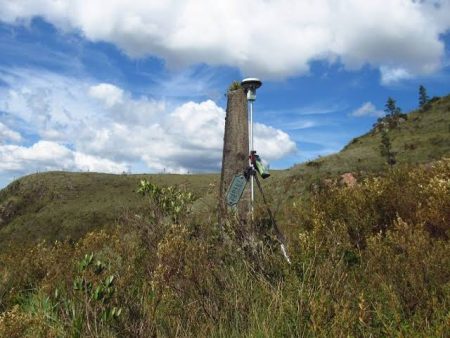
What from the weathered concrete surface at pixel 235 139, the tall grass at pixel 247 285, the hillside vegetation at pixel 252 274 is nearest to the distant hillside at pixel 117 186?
the weathered concrete surface at pixel 235 139

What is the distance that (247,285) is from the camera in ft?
18.1

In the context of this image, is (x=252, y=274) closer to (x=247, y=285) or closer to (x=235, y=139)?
(x=247, y=285)

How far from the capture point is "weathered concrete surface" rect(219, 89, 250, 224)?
9.09m

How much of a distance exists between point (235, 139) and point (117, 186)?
52.4m

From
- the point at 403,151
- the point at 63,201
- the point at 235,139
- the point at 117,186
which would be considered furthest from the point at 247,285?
the point at 117,186

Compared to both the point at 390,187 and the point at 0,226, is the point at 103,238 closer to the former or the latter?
the point at 390,187

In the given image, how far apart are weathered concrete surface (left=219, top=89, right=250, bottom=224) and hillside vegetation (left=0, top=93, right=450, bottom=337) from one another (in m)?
0.98

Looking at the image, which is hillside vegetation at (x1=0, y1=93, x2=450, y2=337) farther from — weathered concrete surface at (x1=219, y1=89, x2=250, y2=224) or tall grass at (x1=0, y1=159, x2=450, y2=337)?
weathered concrete surface at (x1=219, y1=89, x2=250, y2=224)

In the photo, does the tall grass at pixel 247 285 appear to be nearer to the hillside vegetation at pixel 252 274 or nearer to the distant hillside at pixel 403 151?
the hillside vegetation at pixel 252 274

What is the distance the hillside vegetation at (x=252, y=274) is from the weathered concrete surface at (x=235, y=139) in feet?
3.22

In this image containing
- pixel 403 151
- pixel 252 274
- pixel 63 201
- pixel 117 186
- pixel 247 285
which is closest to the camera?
pixel 247 285

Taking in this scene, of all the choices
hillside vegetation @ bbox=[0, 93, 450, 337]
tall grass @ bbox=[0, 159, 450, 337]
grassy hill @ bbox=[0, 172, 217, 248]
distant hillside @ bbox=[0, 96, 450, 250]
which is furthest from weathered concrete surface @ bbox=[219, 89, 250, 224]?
grassy hill @ bbox=[0, 172, 217, 248]

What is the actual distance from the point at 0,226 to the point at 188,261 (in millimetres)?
53402

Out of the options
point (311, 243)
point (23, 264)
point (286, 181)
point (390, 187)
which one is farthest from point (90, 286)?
point (286, 181)
